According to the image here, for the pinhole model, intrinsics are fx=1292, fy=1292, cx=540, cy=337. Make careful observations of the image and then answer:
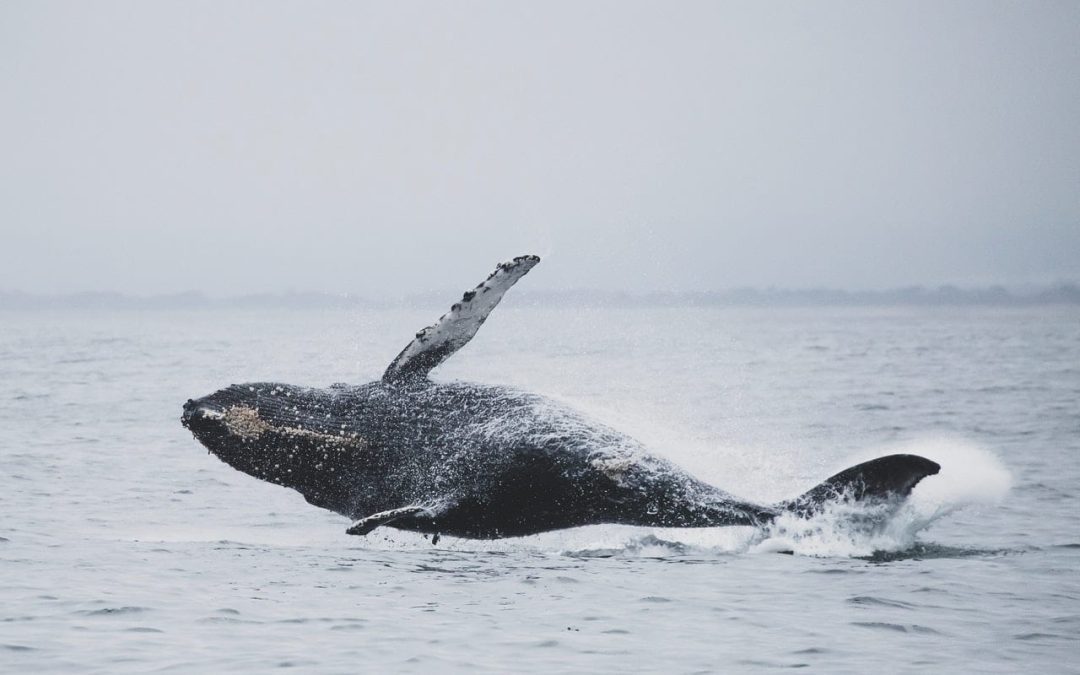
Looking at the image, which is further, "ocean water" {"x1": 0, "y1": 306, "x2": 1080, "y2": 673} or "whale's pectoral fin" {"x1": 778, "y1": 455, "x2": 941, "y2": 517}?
"whale's pectoral fin" {"x1": 778, "y1": 455, "x2": 941, "y2": 517}

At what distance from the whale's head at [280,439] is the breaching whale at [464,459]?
0.01 metres

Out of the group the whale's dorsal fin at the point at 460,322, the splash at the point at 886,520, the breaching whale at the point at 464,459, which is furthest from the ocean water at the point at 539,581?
the whale's dorsal fin at the point at 460,322

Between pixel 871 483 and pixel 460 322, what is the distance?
152 inches

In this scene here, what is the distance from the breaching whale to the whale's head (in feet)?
0.04

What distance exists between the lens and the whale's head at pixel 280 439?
37.9ft

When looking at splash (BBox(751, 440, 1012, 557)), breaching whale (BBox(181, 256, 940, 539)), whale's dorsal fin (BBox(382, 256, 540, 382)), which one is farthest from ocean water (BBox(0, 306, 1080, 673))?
whale's dorsal fin (BBox(382, 256, 540, 382))

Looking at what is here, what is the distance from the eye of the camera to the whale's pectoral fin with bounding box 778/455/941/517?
9.88 m

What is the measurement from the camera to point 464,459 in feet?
36.1

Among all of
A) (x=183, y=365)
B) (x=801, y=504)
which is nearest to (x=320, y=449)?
(x=801, y=504)

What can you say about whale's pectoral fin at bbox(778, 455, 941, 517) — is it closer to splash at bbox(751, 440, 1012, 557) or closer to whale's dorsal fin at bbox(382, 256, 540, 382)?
splash at bbox(751, 440, 1012, 557)

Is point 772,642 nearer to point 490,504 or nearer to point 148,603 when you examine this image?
point 490,504

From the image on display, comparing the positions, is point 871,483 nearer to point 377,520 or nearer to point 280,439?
point 377,520

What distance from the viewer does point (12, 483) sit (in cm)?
1564

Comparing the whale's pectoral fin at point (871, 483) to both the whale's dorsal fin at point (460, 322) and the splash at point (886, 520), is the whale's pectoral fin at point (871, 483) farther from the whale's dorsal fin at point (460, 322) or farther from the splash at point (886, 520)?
the whale's dorsal fin at point (460, 322)
